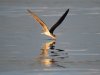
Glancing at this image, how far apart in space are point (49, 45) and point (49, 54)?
145cm

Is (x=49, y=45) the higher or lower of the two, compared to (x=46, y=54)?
higher

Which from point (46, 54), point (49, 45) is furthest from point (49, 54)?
point (49, 45)

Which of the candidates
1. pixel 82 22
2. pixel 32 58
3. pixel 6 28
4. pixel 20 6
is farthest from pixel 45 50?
pixel 20 6

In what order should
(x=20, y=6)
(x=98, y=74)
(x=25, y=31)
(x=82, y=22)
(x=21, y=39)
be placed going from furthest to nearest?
(x=20, y=6) → (x=82, y=22) → (x=25, y=31) → (x=21, y=39) → (x=98, y=74)

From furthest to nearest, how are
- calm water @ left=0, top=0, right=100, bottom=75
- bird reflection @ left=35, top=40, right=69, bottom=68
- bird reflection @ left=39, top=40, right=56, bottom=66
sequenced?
bird reflection @ left=39, top=40, right=56, bottom=66 → bird reflection @ left=35, top=40, right=69, bottom=68 → calm water @ left=0, top=0, right=100, bottom=75

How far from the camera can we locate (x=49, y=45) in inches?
749

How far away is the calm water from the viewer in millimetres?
15781

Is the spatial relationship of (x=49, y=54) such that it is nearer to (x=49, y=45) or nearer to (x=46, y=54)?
(x=46, y=54)

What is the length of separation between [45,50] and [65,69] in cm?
255

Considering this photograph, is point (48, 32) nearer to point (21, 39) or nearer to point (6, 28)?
point (21, 39)

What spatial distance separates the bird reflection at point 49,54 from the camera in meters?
16.4

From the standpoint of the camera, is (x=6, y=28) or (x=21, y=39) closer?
(x=21, y=39)

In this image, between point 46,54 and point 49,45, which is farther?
point 49,45

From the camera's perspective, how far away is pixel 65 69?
51.3ft
